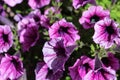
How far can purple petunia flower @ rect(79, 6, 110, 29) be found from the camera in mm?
1826

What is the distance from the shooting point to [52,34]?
5.86ft

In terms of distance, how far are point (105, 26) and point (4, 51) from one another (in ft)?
1.73

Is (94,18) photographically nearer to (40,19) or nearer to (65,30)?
(65,30)

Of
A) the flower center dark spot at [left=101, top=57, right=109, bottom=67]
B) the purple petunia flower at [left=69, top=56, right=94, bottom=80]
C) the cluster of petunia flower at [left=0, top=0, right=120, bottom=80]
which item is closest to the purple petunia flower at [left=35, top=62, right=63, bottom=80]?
the cluster of petunia flower at [left=0, top=0, right=120, bottom=80]

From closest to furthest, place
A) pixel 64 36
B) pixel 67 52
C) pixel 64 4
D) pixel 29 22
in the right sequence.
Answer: pixel 67 52
pixel 64 36
pixel 29 22
pixel 64 4

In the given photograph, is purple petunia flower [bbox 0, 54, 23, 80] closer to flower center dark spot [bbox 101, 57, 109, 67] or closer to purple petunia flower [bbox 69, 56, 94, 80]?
purple petunia flower [bbox 69, 56, 94, 80]

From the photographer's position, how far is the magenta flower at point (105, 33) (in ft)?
5.50

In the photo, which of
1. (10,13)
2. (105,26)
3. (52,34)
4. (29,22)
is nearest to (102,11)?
(105,26)

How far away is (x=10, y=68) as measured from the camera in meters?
1.86

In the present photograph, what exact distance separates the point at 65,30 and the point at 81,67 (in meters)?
0.21

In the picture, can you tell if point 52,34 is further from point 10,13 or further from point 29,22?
point 10,13

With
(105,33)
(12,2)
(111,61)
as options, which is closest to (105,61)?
(111,61)

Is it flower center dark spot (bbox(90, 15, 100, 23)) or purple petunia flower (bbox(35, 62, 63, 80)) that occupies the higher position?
flower center dark spot (bbox(90, 15, 100, 23))

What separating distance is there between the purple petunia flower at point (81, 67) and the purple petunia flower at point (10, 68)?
0.94 feet
